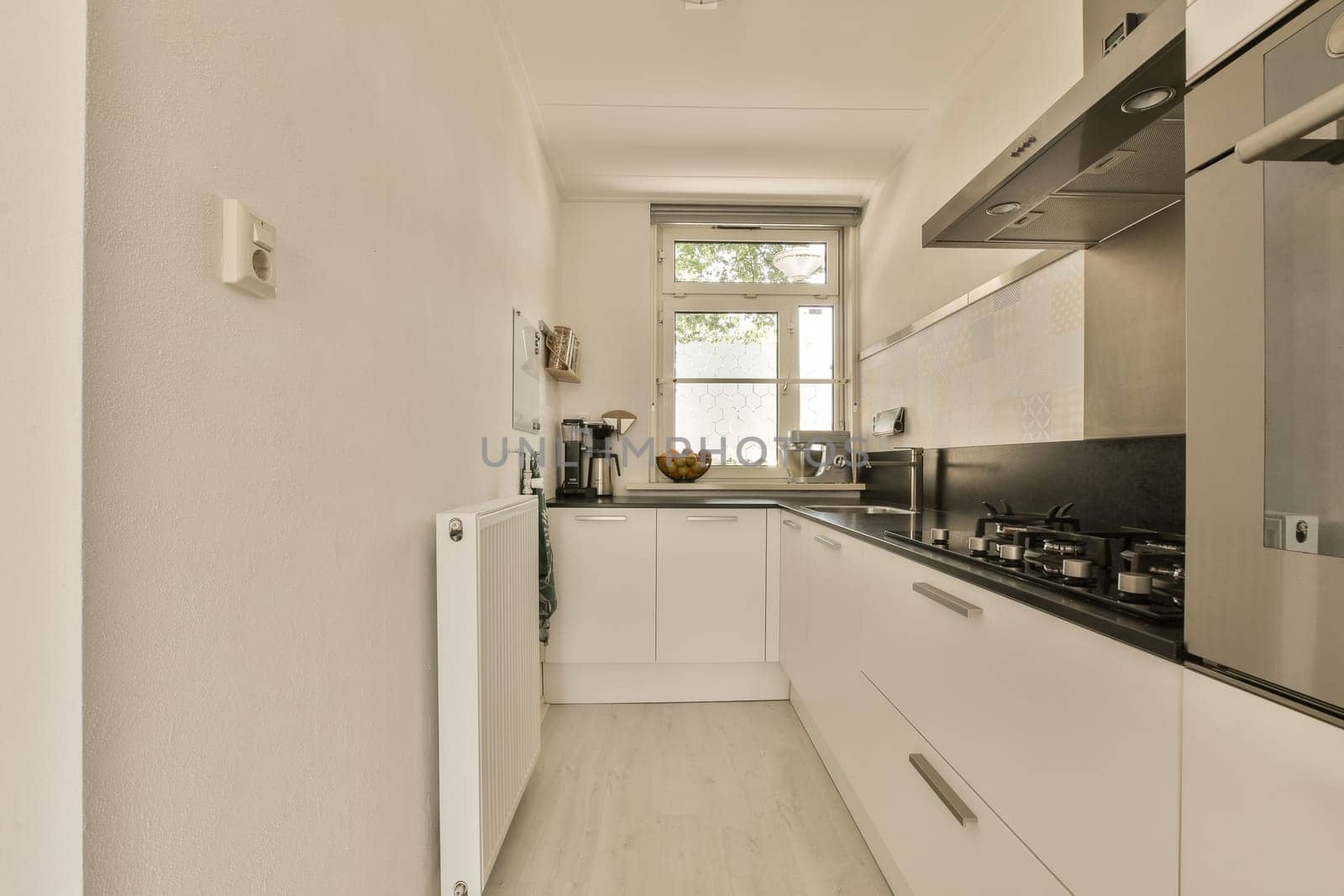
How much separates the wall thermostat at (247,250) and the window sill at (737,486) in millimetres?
2748

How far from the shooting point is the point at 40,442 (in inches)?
19.2

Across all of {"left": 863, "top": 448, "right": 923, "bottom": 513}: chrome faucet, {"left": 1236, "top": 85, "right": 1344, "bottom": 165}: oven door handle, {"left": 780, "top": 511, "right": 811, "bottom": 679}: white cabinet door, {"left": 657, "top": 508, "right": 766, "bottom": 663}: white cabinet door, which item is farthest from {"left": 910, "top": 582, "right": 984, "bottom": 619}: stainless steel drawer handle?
{"left": 657, "top": 508, "right": 766, "bottom": 663}: white cabinet door

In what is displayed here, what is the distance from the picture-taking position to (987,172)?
1.36 meters

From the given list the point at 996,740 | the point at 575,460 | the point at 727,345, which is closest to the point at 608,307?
the point at 727,345

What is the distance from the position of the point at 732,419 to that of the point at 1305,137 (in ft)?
10.1

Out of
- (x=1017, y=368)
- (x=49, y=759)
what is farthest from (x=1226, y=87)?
(x=1017, y=368)

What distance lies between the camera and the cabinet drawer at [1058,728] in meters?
0.68

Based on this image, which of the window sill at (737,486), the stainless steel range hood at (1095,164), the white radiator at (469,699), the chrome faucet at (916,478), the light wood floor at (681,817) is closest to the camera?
the stainless steel range hood at (1095,164)

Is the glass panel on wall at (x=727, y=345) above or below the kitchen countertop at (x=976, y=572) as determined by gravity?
above

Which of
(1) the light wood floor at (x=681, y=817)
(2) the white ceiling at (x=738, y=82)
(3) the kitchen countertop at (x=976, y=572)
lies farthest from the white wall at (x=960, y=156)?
(1) the light wood floor at (x=681, y=817)

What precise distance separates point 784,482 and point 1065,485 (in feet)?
6.35

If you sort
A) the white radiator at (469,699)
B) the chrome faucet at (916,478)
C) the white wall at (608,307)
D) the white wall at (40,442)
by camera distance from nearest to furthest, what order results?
the white wall at (40,442) → the white radiator at (469,699) → the chrome faucet at (916,478) → the white wall at (608,307)

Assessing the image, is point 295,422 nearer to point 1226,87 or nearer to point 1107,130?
point 1226,87

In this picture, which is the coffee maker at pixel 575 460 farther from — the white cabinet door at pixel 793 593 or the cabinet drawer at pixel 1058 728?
the cabinet drawer at pixel 1058 728
